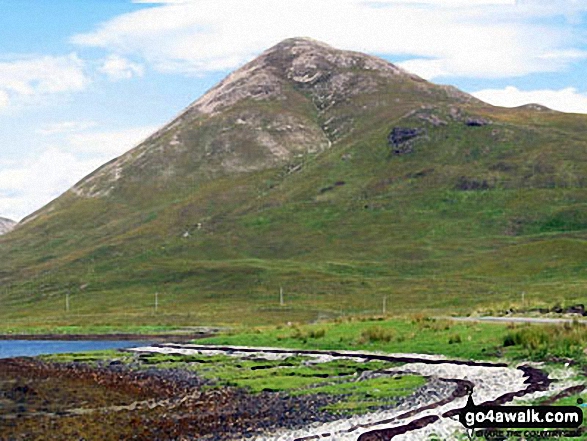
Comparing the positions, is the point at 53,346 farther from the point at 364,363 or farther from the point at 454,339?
the point at 454,339

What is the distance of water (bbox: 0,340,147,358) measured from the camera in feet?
288

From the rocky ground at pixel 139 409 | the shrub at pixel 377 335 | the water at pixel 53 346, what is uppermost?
the shrub at pixel 377 335

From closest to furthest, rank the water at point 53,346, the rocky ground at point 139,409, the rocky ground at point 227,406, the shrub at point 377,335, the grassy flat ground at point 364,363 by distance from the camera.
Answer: the rocky ground at point 227,406 < the rocky ground at point 139,409 < the grassy flat ground at point 364,363 < the shrub at point 377,335 < the water at point 53,346

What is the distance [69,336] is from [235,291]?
7236cm

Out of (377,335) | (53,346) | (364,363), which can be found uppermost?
(377,335)

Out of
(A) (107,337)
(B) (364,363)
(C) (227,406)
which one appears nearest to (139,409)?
(C) (227,406)

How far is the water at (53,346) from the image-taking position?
8769cm

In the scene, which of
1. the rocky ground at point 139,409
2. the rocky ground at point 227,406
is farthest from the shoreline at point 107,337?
the rocky ground at point 139,409

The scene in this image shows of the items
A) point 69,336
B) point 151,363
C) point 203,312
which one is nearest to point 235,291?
point 203,312

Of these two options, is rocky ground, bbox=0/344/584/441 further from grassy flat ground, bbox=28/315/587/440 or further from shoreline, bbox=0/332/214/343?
shoreline, bbox=0/332/214/343

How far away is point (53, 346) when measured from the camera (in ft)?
312

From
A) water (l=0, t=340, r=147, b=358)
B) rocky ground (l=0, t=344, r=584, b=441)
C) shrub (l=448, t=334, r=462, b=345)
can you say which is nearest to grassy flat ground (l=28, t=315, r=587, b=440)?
shrub (l=448, t=334, r=462, b=345)

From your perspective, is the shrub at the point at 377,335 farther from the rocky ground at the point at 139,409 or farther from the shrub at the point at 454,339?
the rocky ground at the point at 139,409

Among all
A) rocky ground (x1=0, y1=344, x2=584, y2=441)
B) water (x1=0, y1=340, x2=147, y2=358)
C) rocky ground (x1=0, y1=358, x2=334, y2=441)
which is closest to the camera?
rocky ground (x1=0, y1=344, x2=584, y2=441)
